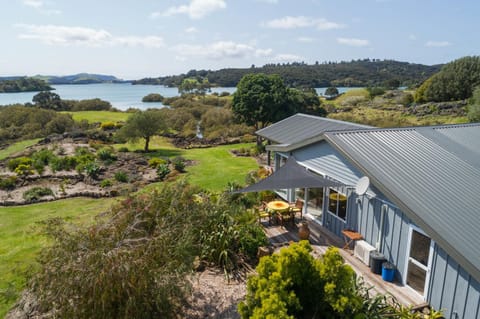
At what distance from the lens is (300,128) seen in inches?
660

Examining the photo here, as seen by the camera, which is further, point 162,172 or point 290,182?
point 162,172

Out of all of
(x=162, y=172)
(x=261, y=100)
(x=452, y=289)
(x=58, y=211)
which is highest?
(x=261, y=100)

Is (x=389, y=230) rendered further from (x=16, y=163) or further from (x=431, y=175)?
(x=16, y=163)

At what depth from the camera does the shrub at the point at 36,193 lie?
16.3m

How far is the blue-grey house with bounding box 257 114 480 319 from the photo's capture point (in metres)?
6.36

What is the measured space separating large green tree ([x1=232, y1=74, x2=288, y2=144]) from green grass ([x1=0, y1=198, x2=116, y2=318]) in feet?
50.0

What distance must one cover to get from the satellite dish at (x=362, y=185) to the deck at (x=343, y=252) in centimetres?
202

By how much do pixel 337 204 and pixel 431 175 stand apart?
3098 millimetres

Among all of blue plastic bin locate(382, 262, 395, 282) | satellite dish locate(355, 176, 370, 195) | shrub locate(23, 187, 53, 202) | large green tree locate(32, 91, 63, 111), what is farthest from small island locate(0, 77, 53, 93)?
blue plastic bin locate(382, 262, 395, 282)

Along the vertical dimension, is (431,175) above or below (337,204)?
above

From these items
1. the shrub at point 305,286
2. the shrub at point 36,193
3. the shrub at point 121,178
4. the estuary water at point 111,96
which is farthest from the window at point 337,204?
the estuary water at point 111,96

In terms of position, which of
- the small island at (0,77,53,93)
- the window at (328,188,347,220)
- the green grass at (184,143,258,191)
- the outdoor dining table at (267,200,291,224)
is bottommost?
the green grass at (184,143,258,191)

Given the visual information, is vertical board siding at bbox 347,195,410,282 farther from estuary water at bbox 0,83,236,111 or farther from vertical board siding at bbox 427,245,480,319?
estuary water at bbox 0,83,236,111

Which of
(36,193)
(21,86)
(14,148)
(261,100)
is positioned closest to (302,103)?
(261,100)
